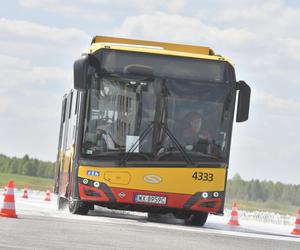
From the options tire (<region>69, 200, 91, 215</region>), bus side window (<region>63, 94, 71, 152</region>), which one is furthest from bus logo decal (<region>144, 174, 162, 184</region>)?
bus side window (<region>63, 94, 71, 152</region>)

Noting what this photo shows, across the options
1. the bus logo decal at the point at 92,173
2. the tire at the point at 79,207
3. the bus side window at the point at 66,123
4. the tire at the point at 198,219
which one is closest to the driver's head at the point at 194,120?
the bus logo decal at the point at 92,173

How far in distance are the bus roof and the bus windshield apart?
55 centimetres

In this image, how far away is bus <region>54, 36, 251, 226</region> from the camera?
20625 mm

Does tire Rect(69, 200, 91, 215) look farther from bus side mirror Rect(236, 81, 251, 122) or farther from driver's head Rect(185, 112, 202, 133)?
bus side mirror Rect(236, 81, 251, 122)

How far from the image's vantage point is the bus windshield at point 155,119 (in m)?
20.6

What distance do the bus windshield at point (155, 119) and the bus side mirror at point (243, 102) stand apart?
0.25 meters

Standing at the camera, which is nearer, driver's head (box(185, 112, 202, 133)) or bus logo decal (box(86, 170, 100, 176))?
bus logo decal (box(86, 170, 100, 176))

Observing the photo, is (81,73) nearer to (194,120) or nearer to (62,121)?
(194,120)

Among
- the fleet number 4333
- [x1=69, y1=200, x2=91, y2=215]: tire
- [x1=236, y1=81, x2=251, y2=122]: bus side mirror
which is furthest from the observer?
[x1=69, y1=200, x2=91, y2=215]: tire

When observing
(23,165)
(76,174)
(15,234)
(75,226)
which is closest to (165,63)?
(76,174)

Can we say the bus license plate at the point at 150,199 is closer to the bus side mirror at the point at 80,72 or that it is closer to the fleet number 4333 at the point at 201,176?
the fleet number 4333 at the point at 201,176

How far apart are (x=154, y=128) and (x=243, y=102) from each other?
1.80 metres

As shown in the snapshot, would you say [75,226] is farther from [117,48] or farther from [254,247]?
[117,48]

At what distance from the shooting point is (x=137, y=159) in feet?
68.3
